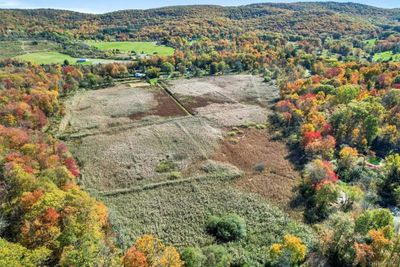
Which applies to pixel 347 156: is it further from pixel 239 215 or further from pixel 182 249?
pixel 182 249

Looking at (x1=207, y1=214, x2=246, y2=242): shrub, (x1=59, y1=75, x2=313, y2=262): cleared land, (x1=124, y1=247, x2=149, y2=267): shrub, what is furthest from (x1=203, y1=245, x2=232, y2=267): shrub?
(x1=124, y1=247, x2=149, y2=267): shrub

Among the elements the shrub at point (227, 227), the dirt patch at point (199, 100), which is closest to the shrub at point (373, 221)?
the shrub at point (227, 227)

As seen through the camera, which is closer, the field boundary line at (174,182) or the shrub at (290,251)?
the shrub at (290,251)

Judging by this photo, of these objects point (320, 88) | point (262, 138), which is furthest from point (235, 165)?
point (320, 88)

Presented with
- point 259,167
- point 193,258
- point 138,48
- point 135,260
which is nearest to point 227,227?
point 193,258

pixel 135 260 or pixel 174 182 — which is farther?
pixel 174 182

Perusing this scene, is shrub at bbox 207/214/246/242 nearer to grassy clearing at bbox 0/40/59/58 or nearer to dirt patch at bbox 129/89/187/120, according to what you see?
dirt patch at bbox 129/89/187/120

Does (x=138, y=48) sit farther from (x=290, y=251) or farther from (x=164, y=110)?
(x=290, y=251)

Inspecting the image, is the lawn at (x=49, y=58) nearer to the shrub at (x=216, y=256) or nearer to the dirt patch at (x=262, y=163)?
the dirt patch at (x=262, y=163)
